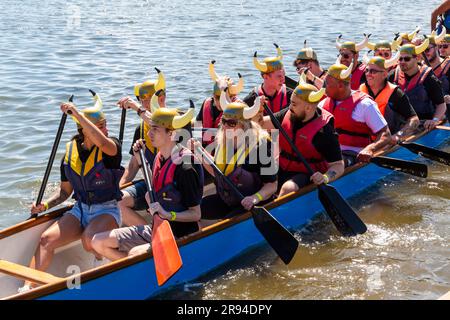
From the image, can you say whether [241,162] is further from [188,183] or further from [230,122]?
[188,183]

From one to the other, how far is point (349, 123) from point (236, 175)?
214 cm

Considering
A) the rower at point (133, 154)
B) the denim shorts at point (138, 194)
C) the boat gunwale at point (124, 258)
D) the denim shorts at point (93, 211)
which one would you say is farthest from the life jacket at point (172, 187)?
the denim shorts at point (138, 194)

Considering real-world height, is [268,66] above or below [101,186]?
above

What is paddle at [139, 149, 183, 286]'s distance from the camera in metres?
4.94

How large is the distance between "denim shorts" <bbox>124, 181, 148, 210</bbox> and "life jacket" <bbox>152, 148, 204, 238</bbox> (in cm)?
104

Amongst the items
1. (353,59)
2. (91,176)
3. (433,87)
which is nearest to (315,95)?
(91,176)

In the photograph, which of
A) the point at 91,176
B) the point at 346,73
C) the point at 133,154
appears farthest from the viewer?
the point at 346,73

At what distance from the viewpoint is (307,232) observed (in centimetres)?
702

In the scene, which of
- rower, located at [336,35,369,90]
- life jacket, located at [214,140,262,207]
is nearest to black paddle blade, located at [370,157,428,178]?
life jacket, located at [214,140,262,207]

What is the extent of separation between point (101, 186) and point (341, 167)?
2532 millimetres

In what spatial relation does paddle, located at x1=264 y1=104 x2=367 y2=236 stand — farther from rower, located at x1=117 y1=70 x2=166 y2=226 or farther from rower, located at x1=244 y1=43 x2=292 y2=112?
rower, located at x1=117 y1=70 x2=166 y2=226

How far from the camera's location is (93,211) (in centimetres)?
566
